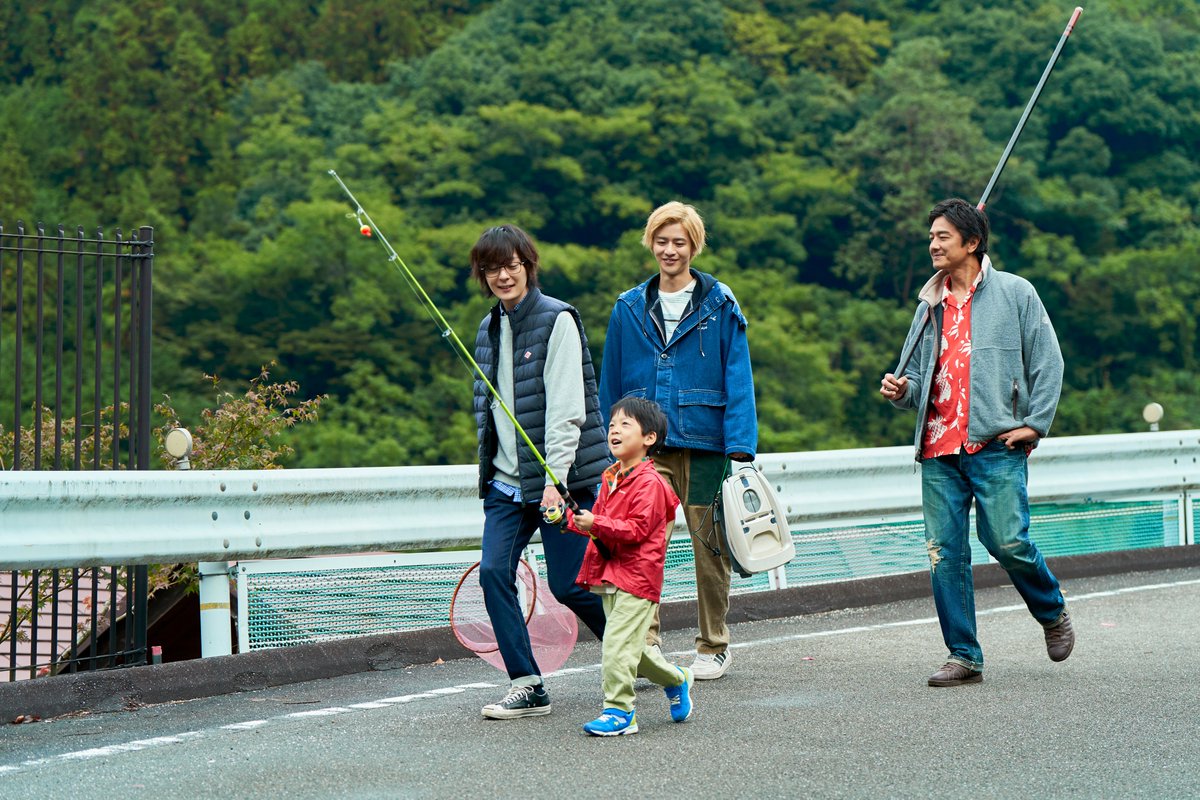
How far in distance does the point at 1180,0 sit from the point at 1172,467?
62150mm

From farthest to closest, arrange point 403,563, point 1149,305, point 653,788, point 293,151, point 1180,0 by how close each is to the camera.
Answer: point 1180,0 → point 293,151 → point 1149,305 → point 403,563 → point 653,788

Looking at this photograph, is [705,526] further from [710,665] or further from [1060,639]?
[1060,639]

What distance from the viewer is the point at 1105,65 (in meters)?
57.0

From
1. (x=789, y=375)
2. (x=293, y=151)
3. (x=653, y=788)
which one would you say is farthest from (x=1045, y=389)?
(x=293, y=151)

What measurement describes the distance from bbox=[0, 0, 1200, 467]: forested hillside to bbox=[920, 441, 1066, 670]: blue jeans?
36868 mm

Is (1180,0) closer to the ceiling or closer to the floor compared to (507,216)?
closer to the ceiling

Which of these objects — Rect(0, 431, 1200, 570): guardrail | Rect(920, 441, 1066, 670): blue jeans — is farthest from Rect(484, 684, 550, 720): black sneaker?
Rect(920, 441, 1066, 670): blue jeans

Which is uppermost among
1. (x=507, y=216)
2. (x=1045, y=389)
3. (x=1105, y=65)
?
(x=1105, y=65)

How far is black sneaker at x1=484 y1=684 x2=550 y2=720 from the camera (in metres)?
5.20

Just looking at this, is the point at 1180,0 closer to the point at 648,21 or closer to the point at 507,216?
the point at 648,21

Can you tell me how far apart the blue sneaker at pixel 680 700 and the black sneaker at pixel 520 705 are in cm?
43

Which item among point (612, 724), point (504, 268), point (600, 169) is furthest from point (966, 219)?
point (600, 169)

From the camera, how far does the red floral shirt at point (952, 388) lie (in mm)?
5848

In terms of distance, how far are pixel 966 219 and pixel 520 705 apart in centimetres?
235
